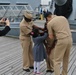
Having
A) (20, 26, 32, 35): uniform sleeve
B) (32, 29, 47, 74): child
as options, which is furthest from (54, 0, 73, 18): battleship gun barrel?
(32, 29, 47, 74): child

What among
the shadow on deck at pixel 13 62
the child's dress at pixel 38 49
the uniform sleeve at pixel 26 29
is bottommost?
the shadow on deck at pixel 13 62

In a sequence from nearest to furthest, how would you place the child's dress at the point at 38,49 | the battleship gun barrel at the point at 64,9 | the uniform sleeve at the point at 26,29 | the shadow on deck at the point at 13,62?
the child's dress at the point at 38,49 < the uniform sleeve at the point at 26,29 < the shadow on deck at the point at 13,62 < the battleship gun barrel at the point at 64,9

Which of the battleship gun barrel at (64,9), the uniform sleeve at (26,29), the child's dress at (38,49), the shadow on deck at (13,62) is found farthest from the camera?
the battleship gun barrel at (64,9)

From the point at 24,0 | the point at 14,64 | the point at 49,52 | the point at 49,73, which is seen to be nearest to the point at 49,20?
the point at 49,52

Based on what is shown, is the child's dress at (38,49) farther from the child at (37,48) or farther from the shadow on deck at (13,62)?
the shadow on deck at (13,62)

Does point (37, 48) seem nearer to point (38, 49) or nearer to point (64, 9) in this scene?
point (38, 49)

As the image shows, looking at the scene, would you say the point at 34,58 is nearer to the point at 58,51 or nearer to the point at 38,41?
the point at 38,41

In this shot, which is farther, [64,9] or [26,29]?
[64,9]

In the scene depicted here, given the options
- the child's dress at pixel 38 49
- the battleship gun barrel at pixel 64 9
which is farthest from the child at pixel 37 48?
the battleship gun barrel at pixel 64 9

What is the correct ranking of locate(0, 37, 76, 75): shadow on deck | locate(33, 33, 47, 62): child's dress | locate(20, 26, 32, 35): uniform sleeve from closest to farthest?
locate(33, 33, 47, 62): child's dress
locate(20, 26, 32, 35): uniform sleeve
locate(0, 37, 76, 75): shadow on deck

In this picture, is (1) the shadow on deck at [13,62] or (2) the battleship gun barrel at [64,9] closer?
(1) the shadow on deck at [13,62]

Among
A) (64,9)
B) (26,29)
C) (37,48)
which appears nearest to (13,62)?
(26,29)

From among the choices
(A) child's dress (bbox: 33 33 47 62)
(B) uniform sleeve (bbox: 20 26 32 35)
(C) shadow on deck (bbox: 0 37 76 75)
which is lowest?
(C) shadow on deck (bbox: 0 37 76 75)

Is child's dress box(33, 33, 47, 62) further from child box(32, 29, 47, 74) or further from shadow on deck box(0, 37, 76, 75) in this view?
shadow on deck box(0, 37, 76, 75)
